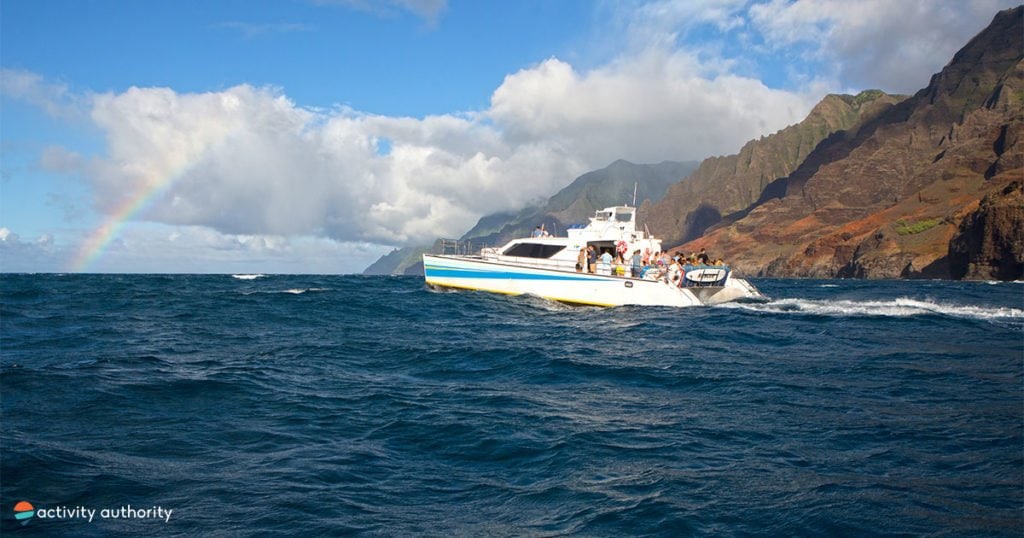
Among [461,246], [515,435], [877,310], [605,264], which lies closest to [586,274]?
[605,264]

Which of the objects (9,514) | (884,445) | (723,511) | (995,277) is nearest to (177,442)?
(9,514)

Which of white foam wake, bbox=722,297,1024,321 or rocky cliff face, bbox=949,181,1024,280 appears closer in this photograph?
white foam wake, bbox=722,297,1024,321

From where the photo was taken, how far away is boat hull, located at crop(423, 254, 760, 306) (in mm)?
30961

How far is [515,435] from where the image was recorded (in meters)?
9.48

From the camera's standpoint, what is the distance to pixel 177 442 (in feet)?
29.5

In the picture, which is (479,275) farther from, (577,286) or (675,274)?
(675,274)

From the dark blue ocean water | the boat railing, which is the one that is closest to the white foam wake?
the dark blue ocean water

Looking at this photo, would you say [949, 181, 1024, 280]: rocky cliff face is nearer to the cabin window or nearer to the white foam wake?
the white foam wake

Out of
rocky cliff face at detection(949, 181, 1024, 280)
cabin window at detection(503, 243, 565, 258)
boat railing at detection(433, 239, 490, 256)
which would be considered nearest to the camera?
cabin window at detection(503, 243, 565, 258)

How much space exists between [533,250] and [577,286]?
507 cm

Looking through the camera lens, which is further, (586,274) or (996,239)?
(996,239)

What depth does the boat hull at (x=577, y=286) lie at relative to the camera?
102 ft

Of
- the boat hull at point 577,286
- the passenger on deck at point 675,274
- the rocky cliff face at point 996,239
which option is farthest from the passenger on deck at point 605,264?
the rocky cliff face at point 996,239

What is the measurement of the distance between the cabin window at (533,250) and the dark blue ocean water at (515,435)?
15959 mm
